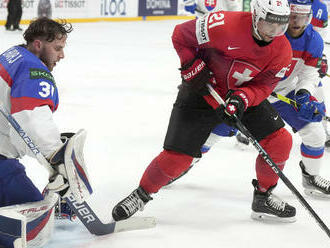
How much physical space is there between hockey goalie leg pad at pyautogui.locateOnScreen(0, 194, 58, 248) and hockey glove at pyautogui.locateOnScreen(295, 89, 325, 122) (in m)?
1.40

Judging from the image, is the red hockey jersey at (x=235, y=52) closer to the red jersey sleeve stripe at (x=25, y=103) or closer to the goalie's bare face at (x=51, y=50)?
the goalie's bare face at (x=51, y=50)

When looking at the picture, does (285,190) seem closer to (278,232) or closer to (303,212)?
(303,212)

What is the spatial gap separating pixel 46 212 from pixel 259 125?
1039mm

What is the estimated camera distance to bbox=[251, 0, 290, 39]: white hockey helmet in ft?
8.50

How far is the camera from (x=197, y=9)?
234 inches

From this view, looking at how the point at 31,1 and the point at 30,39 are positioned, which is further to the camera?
the point at 31,1

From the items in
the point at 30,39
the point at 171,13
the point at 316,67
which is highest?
the point at 30,39

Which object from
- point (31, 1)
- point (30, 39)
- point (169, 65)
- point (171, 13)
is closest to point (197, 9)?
point (169, 65)

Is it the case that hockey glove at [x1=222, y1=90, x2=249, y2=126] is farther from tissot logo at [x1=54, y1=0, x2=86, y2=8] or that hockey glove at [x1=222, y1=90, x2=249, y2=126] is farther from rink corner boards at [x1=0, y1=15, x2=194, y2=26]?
tissot logo at [x1=54, y1=0, x2=86, y2=8]

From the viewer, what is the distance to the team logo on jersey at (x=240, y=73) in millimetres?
2748

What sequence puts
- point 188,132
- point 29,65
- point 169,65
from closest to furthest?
point 29,65 < point 188,132 < point 169,65

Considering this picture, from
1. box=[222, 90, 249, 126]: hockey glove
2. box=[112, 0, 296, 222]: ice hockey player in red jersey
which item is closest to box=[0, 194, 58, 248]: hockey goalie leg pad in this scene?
box=[112, 0, 296, 222]: ice hockey player in red jersey

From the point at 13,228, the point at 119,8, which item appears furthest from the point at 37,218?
the point at 119,8

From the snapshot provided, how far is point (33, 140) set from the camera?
1968 mm
